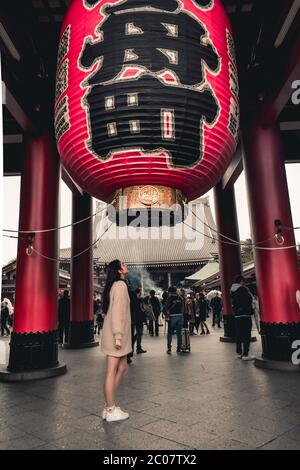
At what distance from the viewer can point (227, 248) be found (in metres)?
9.70

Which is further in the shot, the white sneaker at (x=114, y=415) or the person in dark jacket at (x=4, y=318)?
the person in dark jacket at (x=4, y=318)

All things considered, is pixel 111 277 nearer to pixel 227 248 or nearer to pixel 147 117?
pixel 147 117

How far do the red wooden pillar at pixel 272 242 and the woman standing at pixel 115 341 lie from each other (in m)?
3.41

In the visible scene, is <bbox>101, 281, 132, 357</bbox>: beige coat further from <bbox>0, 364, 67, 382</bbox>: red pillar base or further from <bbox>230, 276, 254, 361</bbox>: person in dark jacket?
<bbox>230, 276, 254, 361</bbox>: person in dark jacket

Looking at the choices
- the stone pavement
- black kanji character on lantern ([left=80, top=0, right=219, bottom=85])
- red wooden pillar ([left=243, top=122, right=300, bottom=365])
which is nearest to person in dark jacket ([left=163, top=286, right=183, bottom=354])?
the stone pavement

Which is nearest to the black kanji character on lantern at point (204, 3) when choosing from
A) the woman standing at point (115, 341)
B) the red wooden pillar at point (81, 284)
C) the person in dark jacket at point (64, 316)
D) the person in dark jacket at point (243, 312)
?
the woman standing at point (115, 341)

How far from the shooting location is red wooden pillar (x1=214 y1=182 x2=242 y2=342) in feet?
31.2

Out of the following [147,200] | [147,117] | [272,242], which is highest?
[147,117]

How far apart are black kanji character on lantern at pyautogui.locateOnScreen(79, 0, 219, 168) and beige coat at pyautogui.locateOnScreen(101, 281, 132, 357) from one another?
4.61 feet

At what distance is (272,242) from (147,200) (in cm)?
387

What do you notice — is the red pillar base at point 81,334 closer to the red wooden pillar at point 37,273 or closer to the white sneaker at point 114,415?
the red wooden pillar at point 37,273

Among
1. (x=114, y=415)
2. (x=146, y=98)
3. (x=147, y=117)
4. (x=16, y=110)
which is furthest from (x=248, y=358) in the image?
(x=16, y=110)

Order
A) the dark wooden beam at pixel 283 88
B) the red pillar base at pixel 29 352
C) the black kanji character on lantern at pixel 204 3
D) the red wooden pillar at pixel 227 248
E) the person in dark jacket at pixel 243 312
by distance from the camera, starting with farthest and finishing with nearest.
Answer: the red wooden pillar at pixel 227 248 < the person in dark jacket at pixel 243 312 < the red pillar base at pixel 29 352 < the dark wooden beam at pixel 283 88 < the black kanji character on lantern at pixel 204 3

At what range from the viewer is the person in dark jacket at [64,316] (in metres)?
9.39
